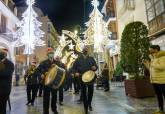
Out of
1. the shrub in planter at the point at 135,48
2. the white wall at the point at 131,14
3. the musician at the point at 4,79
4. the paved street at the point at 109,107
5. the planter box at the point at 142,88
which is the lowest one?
the paved street at the point at 109,107

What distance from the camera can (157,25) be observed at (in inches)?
774

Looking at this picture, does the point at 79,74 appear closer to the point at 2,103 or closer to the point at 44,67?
the point at 44,67

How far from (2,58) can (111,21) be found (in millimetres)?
32736

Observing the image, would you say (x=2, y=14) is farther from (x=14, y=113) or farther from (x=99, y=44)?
(x=14, y=113)

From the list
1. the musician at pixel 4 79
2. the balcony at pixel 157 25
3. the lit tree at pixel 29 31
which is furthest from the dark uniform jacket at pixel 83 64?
the lit tree at pixel 29 31

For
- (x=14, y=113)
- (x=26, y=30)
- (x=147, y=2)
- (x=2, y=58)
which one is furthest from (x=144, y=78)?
(x=26, y=30)

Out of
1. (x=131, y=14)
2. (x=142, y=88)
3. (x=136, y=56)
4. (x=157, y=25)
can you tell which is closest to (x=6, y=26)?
(x=131, y=14)

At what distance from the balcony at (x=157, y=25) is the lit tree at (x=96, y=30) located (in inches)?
220

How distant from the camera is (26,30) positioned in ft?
86.9

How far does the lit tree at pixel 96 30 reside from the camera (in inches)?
1005

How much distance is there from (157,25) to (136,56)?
821 cm

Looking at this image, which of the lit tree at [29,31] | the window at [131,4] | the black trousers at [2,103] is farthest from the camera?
the lit tree at [29,31]

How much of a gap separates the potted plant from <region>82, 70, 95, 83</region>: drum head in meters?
4.34

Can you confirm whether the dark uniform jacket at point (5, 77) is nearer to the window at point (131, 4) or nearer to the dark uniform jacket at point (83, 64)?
the dark uniform jacket at point (83, 64)
